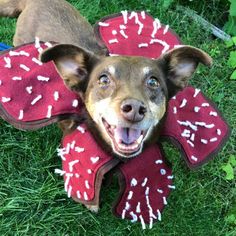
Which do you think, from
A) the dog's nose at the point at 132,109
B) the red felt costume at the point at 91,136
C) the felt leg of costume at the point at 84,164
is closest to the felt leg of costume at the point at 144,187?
the red felt costume at the point at 91,136

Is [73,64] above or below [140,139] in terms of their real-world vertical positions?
above

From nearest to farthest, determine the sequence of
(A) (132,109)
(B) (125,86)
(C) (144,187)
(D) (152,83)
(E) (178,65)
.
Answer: (A) (132,109), (B) (125,86), (D) (152,83), (E) (178,65), (C) (144,187)

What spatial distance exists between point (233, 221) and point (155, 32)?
58.6 inches

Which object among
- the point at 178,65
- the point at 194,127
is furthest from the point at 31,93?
the point at 194,127

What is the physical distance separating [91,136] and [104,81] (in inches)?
17.8

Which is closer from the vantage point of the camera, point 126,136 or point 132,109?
point 132,109

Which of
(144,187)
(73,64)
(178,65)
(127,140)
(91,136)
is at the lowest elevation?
(144,187)

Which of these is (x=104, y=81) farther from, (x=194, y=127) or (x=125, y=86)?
(x=194, y=127)

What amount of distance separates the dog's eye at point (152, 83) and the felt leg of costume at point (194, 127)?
378 millimetres

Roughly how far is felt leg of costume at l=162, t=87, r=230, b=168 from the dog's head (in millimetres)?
242

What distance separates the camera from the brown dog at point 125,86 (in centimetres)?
316

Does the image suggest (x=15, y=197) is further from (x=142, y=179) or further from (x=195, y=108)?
(x=195, y=108)

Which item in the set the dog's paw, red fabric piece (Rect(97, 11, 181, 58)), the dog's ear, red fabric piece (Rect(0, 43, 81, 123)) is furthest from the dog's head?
the dog's paw

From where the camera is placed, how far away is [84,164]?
144 inches
